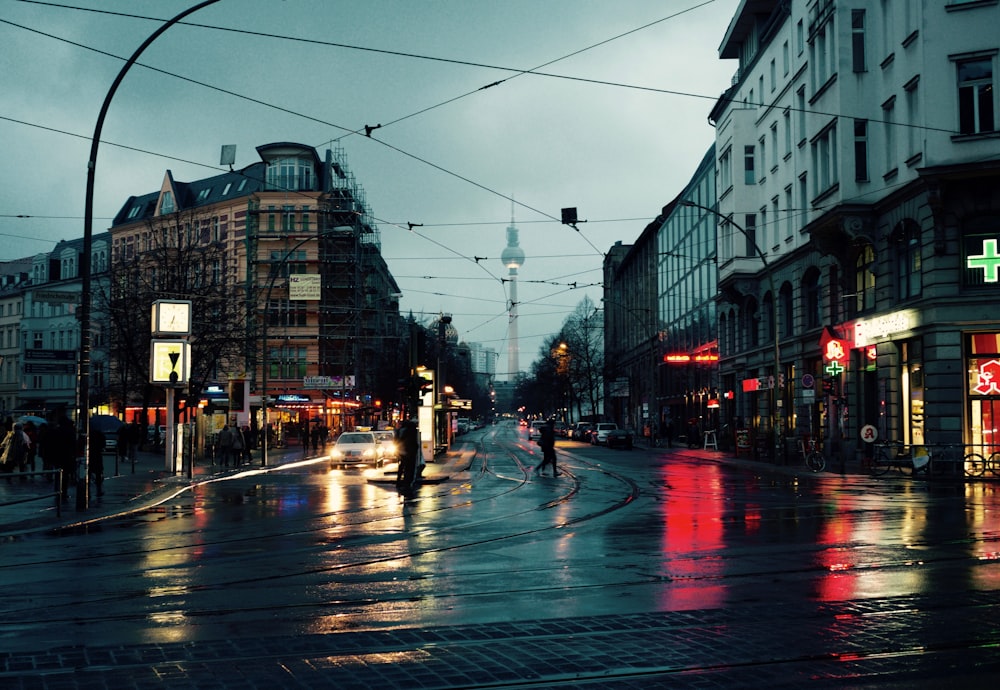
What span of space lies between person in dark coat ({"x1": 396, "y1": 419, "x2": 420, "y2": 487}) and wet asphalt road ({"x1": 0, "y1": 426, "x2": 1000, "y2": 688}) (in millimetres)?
3786

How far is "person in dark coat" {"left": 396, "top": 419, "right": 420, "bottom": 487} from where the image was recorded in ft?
81.0

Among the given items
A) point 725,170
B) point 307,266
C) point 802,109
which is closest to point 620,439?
point 725,170

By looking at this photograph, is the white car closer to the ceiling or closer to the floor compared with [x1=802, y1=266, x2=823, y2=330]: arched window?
closer to the floor

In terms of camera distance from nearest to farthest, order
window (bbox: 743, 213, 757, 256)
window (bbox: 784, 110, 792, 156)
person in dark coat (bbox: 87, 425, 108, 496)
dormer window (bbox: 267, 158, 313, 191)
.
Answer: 1. person in dark coat (bbox: 87, 425, 108, 496)
2. window (bbox: 784, 110, 792, 156)
3. window (bbox: 743, 213, 757, 256)
4. dormer window (bbox: 267, 158, 313, 191)

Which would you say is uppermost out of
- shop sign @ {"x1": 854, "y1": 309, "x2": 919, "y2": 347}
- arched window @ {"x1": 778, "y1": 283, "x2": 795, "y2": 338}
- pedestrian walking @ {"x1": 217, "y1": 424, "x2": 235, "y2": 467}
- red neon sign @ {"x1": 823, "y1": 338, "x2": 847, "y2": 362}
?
arched window @ {"x1": 778, "y1": 283, "x2": 795, "y2": 338}

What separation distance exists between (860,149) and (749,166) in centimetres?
1692

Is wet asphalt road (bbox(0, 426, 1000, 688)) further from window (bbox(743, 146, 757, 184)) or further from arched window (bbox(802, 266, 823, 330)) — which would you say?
window (bbox(743, 146, 757, 184))

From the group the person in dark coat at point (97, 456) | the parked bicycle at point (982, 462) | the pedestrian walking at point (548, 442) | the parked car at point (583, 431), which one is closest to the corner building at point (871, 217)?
the parked bicycle at point (982, 462)

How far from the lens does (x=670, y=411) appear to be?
86.9 metres

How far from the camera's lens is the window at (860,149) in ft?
127

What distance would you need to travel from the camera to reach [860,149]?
39000 millimetres

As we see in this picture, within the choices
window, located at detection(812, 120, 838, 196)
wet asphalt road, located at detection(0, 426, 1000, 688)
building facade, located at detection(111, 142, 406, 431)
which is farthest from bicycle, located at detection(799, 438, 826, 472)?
building facade, located at detection(111, 142, 406, 431)

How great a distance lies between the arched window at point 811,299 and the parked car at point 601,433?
27.2 meters

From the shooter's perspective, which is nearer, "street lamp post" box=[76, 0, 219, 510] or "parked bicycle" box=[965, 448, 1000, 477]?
"street lamp post" box=[76, 0, 219, 510]
